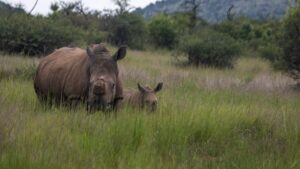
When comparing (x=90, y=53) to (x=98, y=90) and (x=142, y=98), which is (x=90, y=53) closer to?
(x=98, y=90)

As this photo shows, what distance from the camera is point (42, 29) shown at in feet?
60.0

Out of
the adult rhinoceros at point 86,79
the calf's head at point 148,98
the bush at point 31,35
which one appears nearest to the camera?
the adult rhinoceros at point 86,79

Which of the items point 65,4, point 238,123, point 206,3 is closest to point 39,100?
point 238,123

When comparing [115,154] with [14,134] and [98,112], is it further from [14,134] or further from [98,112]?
[98,112]

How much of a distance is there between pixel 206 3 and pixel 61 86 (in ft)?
550

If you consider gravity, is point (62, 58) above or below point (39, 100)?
above

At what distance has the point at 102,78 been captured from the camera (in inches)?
279

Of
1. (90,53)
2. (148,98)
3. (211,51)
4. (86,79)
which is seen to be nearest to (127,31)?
(211,51)

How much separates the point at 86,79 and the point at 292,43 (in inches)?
322

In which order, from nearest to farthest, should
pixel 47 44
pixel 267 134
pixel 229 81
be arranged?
pixel 267 134, pixel 229 81, pixel 47 44

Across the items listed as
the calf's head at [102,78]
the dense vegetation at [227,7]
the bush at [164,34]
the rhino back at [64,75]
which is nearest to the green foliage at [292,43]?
the rhino back at [64,75]

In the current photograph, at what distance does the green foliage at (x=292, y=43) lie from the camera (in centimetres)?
1432

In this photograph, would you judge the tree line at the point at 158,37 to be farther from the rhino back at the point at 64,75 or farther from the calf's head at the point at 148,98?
the rhino back at the point at 64,75

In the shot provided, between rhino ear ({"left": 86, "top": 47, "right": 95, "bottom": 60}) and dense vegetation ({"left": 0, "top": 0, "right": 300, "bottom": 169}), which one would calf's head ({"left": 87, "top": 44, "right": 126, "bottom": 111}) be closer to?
rhino ear ({"left": 86, "top": 47, "right": 95, "bottom": 60})
